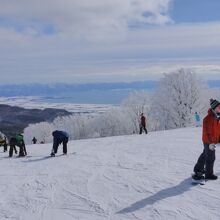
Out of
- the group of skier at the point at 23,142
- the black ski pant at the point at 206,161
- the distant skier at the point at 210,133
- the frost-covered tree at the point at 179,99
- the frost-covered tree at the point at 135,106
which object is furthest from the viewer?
the frost-covered tree at the point at 135,106

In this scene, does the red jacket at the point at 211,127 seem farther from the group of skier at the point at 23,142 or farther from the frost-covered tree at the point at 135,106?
the frost-covered tree at the point at 135,106

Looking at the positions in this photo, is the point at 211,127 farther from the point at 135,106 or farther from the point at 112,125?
the point at 112,125

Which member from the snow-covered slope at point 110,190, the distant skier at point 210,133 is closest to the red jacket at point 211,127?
the distant skier at point 210,133

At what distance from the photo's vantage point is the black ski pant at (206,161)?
10.3m

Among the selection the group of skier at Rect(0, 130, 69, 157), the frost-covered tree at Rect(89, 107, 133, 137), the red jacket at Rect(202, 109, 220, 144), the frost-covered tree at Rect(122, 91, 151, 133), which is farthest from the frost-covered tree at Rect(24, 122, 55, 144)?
the red jacket at Rect(202, 109, 220, 144)

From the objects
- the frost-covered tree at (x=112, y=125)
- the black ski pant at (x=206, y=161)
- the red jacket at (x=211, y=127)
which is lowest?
the frost-covered tree at (x=112, y=125)

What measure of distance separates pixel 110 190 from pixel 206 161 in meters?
2.57

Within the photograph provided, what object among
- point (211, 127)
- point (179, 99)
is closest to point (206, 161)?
point (211, 127)

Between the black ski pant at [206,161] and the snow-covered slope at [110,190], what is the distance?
366 mm

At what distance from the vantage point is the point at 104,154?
18.5 metres

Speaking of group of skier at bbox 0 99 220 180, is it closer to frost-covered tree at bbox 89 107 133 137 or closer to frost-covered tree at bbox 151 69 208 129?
frost-covered tree at bbox 151 69 208 129

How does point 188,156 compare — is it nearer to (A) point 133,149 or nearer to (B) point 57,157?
(A) point 133,149

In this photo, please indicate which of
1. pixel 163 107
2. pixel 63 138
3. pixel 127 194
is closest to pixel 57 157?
pixel 63 138

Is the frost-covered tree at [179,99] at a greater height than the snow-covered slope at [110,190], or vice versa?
the frost-covered tree at [179,99]
